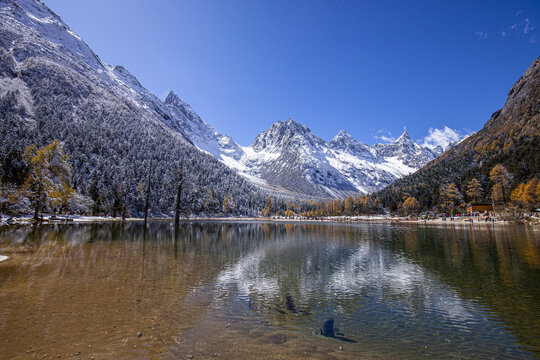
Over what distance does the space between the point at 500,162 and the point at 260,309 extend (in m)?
157

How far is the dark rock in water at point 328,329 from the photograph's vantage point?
9.12 metres

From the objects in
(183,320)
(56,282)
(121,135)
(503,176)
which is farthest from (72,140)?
(503,176)

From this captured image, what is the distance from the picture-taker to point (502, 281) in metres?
15.9

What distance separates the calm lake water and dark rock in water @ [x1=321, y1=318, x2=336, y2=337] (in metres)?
0.08

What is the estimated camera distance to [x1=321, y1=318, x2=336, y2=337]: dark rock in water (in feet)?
29.9

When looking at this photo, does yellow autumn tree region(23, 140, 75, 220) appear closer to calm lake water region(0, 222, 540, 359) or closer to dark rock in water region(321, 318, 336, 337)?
calm lake water region(0, 222, 540, 359)

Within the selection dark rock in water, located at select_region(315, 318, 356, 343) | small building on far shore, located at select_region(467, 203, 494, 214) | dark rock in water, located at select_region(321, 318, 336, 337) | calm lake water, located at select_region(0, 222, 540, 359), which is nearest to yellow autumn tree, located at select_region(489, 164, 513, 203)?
small building on far shore, located at select_region(467, 203, 494, 214)

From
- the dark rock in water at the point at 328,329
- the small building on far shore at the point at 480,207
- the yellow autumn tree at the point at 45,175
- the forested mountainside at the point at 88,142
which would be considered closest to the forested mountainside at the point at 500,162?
the small building on far shore at the point at 480,207

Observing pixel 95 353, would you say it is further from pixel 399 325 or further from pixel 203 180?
pixel 203 180

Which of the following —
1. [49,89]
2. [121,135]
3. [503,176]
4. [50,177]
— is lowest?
[50,177]

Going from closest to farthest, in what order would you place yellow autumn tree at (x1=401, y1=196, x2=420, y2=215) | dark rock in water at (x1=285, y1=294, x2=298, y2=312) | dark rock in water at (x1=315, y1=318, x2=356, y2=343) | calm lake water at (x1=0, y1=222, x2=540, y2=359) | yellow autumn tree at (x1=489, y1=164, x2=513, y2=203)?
calm lake water at (x1=0, y1=222, x2=540, y2=359), dark rock in water at (x1=315, y1=318, x2=356, y2=343), dark rock in water at (x1=285, y1=294, x2=298, y2=312), yellow autumn tree at (x1=489, y1=164, x2=513, y2=203), yellow autumn tree at (x1=401, y1=196, x2=420, y2=215)

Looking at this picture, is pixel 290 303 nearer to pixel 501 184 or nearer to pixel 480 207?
pixel 501 184

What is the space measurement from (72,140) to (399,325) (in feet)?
453

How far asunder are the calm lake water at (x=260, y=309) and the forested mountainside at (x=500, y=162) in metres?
108
